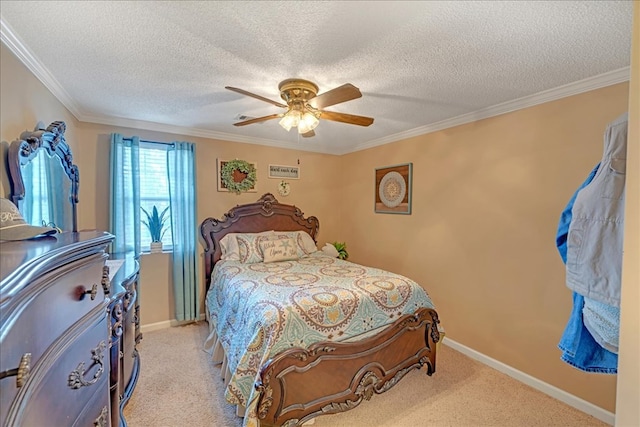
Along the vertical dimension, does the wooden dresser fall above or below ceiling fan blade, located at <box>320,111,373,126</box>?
below

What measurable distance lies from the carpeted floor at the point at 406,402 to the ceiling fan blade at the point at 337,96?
218 cm

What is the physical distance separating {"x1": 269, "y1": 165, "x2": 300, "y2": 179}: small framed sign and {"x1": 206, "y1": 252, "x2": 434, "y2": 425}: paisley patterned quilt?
1559 millimetres

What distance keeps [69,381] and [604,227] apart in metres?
1.82

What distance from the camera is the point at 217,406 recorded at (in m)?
2.03

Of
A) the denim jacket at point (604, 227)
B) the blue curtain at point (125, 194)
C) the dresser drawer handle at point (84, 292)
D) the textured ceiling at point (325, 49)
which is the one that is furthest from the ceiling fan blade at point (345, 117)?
the blue curtain at point (125, 194)

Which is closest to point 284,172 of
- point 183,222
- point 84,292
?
point 183,222

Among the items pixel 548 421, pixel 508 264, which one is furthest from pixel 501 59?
pixel 548 421

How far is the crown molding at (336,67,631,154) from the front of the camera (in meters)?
1.89

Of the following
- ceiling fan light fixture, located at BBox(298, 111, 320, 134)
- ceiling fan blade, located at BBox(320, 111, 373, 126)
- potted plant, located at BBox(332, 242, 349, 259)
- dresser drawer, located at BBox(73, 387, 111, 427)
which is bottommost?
dresser drawer, located at BBox(73, 387, 111, 427)

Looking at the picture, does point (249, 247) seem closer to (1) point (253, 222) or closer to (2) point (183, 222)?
(1) point (253, 222)

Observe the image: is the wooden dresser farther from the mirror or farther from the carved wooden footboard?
the carved wooden footboard

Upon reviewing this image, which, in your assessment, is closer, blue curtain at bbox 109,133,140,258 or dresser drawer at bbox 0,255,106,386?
dresser drawer at bbox 0,255,106,386

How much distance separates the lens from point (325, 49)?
5.31 feet

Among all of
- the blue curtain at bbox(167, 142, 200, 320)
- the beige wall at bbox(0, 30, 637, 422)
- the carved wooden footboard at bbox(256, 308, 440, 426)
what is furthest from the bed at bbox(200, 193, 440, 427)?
the beige wall at bbox(0, 30, 637, 422)
